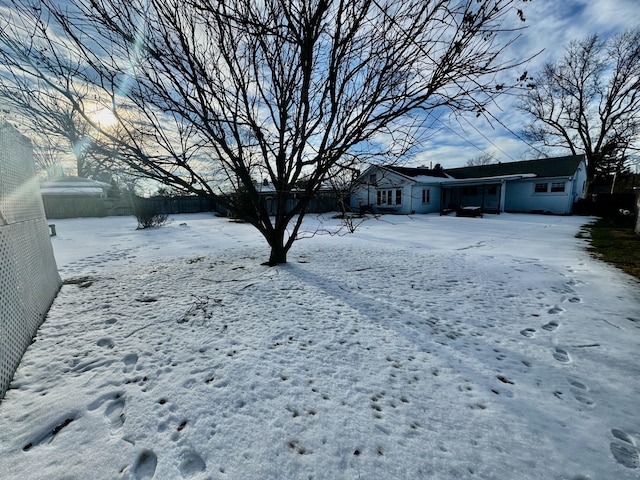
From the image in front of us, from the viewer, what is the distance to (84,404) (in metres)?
1.79

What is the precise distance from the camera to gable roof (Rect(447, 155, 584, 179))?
17766 millimetres

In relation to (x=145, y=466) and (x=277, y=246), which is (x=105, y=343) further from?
(x=277, y=246)

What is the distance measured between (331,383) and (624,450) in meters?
1.72

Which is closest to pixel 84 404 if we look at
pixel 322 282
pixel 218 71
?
pixel 322 282

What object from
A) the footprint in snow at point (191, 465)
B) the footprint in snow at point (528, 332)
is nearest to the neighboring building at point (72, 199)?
the footprint in snow at point (191, 465)

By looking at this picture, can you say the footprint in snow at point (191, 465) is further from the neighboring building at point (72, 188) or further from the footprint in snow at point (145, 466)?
the neighboring building at point (72, 188)

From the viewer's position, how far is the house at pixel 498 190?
57.1ft

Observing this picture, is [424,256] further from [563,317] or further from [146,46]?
[146,46]

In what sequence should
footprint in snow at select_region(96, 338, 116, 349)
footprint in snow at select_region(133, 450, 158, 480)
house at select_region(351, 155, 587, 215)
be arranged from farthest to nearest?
house at select_region(351, 155, 587, 215)
footprint in snow at select_region(96, 338, 116, 349)
footprint in snow at select_region(133, 450, 158, 480)

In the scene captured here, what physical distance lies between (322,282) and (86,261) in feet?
19.1

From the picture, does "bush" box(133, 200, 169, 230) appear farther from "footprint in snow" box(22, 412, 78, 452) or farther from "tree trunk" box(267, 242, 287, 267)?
"footprint in snow" box(22, 412, 78, 452)

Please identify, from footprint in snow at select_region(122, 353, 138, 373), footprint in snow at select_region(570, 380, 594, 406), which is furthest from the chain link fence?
footprint in snow at select_region(570, 380, 594, 406)

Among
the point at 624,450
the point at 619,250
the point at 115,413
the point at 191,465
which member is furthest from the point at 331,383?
the point at 619,250

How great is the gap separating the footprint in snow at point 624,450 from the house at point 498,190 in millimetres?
15440
